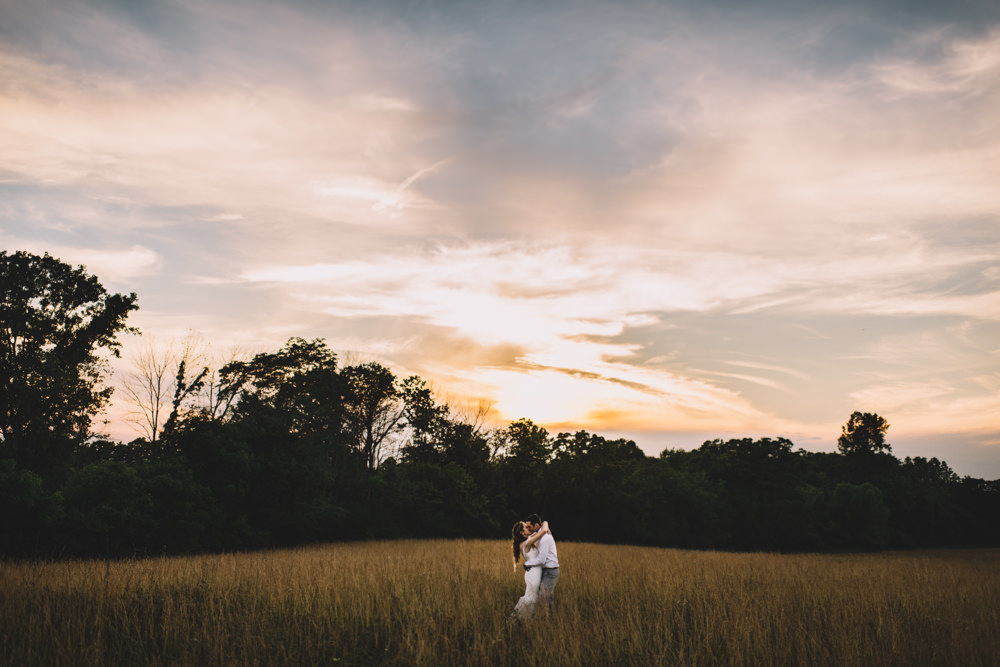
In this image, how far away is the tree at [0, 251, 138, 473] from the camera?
1051 inches

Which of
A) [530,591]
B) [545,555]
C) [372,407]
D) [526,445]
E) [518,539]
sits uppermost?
[372,407]

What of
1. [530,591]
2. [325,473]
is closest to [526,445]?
[325,473]

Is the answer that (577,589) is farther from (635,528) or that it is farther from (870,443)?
(870,443)

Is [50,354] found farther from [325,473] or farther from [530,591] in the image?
[530,591]

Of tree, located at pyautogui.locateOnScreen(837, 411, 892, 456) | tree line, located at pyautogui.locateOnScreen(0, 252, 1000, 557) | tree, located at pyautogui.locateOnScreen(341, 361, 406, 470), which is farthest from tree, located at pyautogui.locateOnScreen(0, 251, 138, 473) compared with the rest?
tree, located at pyautogui.locateOnScreen(837, 411, 892, 456)

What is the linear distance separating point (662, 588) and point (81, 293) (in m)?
31.9

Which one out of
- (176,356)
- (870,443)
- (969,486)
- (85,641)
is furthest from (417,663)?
(870,443)

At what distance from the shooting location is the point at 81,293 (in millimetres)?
29750

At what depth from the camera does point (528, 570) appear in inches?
377

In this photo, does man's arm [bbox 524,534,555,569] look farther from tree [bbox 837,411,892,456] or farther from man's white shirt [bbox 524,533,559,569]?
tree [bbox 837,411,892,456]

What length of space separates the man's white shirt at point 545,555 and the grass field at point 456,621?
859mm

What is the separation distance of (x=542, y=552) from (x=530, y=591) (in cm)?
63

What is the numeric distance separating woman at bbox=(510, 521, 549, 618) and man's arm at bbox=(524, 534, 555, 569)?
60 millimetres

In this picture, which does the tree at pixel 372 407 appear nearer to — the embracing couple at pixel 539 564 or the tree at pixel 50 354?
the tree at pixel 50 354
